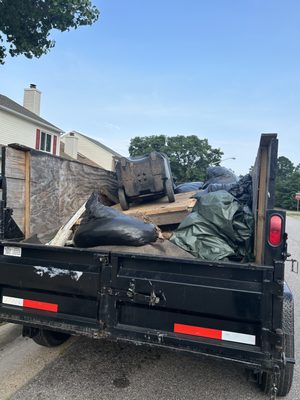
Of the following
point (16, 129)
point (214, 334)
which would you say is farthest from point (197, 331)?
point (16, 129)

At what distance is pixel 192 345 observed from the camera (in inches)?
87.7

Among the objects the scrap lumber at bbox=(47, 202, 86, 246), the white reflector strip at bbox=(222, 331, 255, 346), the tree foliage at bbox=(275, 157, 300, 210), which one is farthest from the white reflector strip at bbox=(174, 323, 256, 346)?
the tree foliage at bbox=(275, 157, 300, 210)

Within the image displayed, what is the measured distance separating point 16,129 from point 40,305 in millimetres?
20429

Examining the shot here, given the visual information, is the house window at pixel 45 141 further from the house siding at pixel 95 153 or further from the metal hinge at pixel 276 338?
the metal hinge at pixel 276 338

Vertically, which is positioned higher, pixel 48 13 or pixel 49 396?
pixel 48 13

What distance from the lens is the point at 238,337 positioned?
2.16 m

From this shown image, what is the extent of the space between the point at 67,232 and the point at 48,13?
8.62 metres

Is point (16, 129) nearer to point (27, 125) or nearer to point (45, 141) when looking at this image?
point (27, 125)

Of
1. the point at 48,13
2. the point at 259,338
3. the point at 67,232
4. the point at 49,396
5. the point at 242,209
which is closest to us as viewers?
the point at 259,338

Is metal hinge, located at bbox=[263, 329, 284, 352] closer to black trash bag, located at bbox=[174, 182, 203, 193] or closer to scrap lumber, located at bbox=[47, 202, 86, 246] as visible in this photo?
scrap lumber, located at bbox=[47, 202, 86, 246]

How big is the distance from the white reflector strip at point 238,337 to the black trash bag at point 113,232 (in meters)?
0.90

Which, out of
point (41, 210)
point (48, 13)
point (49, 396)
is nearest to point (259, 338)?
point (49, 396)

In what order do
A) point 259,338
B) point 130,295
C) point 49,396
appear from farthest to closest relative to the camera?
point 49,396 < point 130,295 < point 259,338

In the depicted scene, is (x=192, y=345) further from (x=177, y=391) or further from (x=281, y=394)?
(x=281, y=394)
